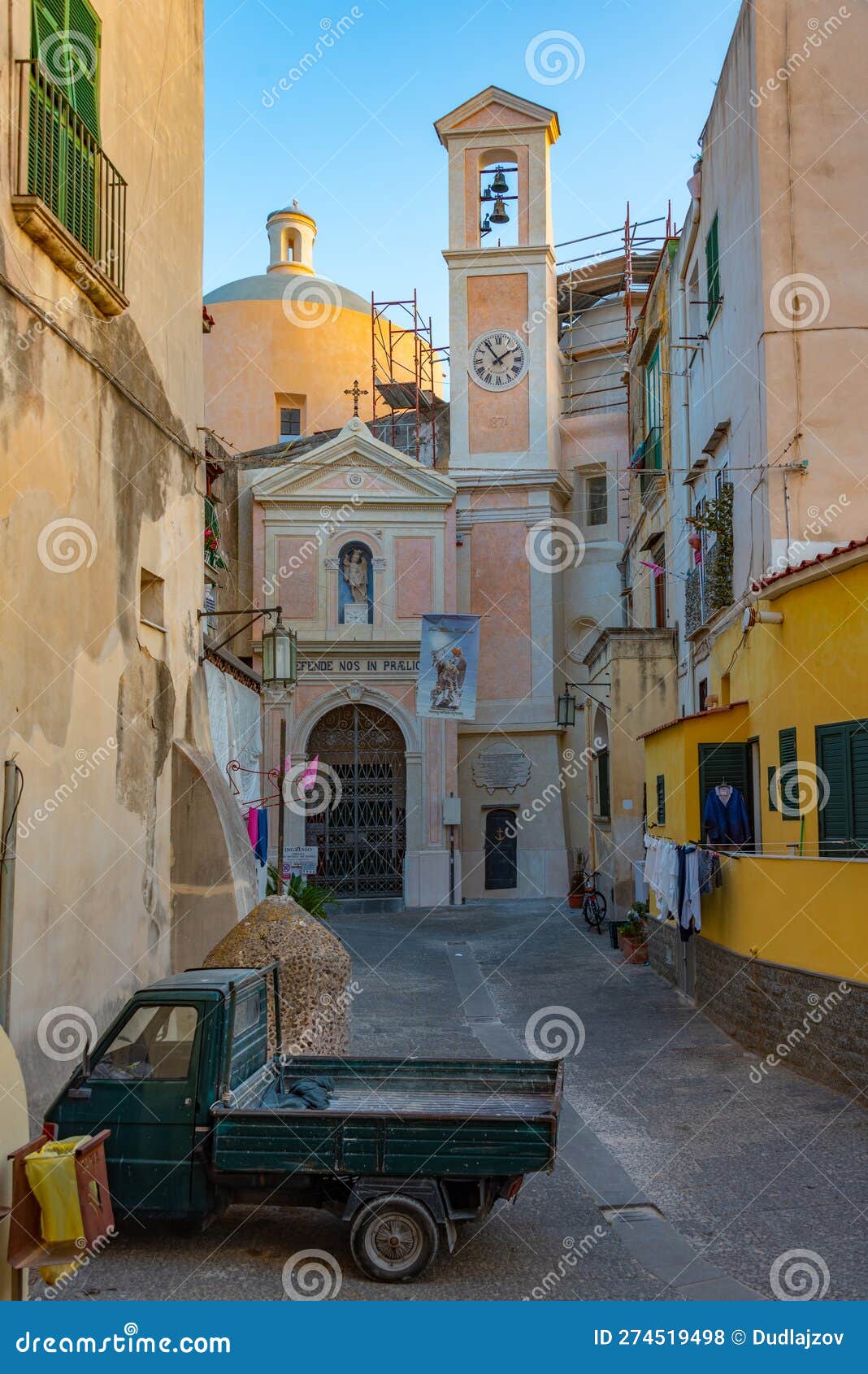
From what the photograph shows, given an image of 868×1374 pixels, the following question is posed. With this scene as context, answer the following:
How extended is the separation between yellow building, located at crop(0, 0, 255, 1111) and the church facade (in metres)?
16.1

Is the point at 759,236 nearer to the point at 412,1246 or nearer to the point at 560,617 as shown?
the point at 412,1246

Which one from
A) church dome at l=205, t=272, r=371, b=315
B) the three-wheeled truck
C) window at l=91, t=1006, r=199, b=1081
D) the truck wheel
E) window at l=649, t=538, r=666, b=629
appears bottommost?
the truck wheel

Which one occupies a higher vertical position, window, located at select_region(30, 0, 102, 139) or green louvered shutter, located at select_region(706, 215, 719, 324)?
green louvered shutter, located at select_region(706, 215, 719, 324)

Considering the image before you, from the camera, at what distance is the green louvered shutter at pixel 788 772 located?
43.2ft

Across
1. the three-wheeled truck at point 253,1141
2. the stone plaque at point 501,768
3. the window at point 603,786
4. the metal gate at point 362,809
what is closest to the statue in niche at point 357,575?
the metal gate at point 362,809

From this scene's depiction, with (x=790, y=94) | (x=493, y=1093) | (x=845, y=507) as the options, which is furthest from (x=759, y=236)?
(x=493, y=1093)

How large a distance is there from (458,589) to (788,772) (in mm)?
20409

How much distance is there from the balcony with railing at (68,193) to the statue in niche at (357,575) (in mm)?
20788

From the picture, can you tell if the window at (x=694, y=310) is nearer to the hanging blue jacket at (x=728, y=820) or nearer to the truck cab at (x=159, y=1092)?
the hanging blue jacket at (x=728, y=820)

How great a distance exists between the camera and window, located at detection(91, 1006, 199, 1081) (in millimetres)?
6863

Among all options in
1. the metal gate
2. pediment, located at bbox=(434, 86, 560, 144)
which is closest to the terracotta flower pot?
the metal gate

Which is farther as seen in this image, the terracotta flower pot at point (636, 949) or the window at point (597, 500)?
the window at point (597, 500)

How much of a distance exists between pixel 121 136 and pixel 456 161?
82.2 ft

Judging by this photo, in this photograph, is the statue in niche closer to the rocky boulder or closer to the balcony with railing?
the rocky boulder
